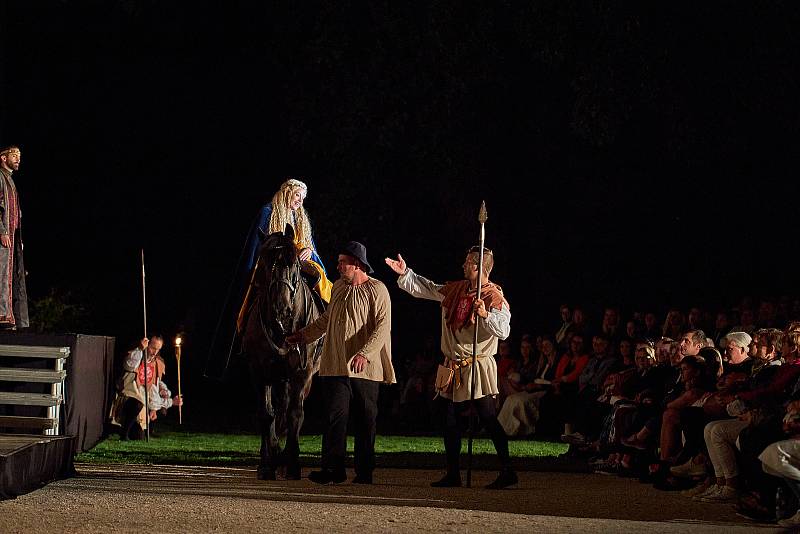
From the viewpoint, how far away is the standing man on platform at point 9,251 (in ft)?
47.4

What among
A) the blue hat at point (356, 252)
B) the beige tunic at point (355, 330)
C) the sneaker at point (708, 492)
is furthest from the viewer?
the blue hat at point (356, 252)

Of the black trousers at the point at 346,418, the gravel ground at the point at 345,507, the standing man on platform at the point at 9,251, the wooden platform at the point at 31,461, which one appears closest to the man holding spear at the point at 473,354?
the gravel ground at the point at 345,507

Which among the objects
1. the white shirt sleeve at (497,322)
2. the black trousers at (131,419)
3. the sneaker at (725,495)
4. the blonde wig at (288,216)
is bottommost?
the sneaker at (725,495)

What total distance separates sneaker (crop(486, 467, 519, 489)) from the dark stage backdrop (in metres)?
4.03

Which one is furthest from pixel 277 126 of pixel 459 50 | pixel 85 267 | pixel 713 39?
pixel 713 39

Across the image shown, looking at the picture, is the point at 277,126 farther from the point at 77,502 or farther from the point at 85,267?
the point at 77,502

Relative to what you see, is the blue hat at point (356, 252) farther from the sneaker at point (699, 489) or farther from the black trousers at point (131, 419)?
the black trousers at point (131, 419)

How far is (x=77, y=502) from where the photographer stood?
10.5 m

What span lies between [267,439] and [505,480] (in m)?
2.14

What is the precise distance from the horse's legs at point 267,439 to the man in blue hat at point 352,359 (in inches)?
19.3

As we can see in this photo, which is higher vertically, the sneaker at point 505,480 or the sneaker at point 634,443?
the sneaker at point 634,443

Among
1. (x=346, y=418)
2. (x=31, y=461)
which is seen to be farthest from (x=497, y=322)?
(x=31, y=461)

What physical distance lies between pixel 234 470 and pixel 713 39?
33.9 feet

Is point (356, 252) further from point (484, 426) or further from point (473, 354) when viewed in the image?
point (484, 426)
